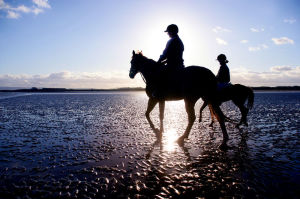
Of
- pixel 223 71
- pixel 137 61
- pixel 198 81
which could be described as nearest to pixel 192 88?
pixel 198 81

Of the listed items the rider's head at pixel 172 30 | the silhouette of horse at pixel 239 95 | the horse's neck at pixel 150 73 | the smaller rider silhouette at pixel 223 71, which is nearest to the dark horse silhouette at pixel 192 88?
the horse's neck at pixel 150 73

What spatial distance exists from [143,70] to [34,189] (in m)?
5.33

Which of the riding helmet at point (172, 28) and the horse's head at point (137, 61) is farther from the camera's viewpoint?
the horse's head at point (137, 61)

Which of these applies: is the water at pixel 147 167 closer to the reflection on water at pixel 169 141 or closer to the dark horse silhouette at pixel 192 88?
the reflection on water at pixel 169 141

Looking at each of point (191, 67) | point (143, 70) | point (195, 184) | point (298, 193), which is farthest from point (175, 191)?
point (143, 70)

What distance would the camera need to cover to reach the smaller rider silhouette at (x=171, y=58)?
290 inches

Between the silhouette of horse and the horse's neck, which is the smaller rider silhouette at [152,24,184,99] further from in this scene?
the silhouette of horse

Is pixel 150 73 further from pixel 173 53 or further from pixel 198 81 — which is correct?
pixel 198 81

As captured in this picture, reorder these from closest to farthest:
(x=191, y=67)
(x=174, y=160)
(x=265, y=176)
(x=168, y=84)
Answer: (x=265, y=176)
(x=174, y=160)
(x=191, y=67)
(x=168, y=84)

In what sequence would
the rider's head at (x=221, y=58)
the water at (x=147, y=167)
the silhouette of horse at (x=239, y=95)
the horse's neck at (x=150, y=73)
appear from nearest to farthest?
1. the water at (x=147, y=167)
2. the horse's neck at (x=150, y=73)
3. the silhouette of horse at (x=239, y=95)
4. the rider's head at (x=221, y=58)

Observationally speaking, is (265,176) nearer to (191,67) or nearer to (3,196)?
(191,67)

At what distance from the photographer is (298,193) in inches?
138

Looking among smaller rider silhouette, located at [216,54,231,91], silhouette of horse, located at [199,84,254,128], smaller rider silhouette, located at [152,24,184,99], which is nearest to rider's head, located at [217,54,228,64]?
smaller rider silhouette, located at [216,54,231,91]

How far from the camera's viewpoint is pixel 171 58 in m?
7.38
